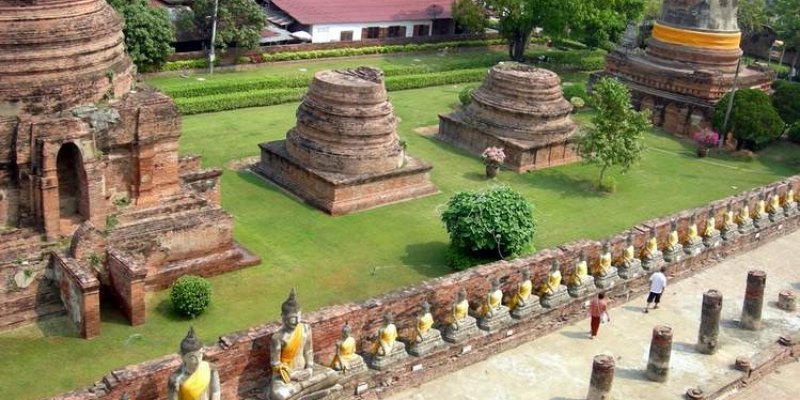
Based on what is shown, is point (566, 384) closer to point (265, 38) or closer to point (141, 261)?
point (141, 261)

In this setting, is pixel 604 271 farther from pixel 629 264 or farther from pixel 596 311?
pixel 596 311

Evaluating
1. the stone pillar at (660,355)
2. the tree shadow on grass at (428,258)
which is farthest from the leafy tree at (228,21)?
the stone pillar at (660,355)

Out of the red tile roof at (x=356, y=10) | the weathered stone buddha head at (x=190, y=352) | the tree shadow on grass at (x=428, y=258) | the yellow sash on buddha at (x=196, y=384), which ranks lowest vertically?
the tree shadow on grass at (x=428, y=258)

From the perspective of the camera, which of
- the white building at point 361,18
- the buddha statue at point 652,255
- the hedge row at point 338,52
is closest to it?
the buddha statue at point 652,255

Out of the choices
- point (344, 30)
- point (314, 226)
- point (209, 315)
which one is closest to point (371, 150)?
point (314, 226)

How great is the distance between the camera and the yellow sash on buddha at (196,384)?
38.0ft

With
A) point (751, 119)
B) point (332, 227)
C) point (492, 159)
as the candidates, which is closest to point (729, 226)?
point (492, 159)

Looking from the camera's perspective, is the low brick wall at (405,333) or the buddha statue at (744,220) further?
the buddha statue at (744,220)

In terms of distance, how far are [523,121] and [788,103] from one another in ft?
39.1

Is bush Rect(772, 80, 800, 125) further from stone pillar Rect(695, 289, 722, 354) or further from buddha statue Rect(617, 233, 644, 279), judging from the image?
stone pillar Rect(695, 289, 722, 354)

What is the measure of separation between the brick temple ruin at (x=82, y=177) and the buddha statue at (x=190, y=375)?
632 centimetres

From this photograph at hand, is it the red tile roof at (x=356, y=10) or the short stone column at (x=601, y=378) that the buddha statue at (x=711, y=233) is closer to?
the short stone column at (x=601, y=378)

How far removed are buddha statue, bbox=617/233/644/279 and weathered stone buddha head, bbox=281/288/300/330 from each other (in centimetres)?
822

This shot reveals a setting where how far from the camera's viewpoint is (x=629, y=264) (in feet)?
61.0
